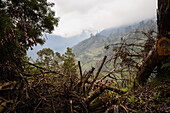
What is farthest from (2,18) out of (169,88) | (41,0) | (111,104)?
(41,0)

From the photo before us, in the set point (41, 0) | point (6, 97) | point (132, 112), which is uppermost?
point (41, 0)

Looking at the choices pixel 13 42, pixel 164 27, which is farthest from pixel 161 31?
pixel 13 42

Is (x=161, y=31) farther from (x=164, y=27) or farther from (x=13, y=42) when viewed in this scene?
(x=13, y=42)

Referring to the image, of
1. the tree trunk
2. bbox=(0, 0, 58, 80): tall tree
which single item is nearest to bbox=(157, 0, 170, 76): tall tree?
the tree trunk

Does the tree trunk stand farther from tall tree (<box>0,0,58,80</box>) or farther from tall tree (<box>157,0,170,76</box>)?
tall tree (<box>0,0,58,80</box>)

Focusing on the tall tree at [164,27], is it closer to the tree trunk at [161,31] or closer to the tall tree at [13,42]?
the tree trunk at [161,31]

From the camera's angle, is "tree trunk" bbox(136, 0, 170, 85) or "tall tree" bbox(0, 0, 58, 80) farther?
"tree trunk" bbox(136, 0, 170, 85)

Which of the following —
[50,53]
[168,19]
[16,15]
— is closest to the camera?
[16,15]

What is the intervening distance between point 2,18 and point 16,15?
49 cm

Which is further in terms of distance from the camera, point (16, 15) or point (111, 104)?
point (111, 104)

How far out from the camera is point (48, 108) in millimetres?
1698

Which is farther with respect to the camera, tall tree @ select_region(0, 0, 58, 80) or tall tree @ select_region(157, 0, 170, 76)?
tall tree @ select_region(157, 0, 170, 76)

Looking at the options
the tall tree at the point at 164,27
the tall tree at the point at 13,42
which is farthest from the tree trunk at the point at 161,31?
the tall tree at the point at 13,42

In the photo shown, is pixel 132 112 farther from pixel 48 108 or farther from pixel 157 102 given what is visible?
pixel 48 108
